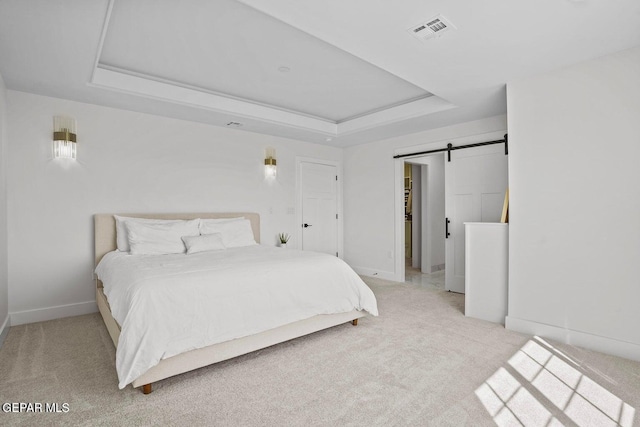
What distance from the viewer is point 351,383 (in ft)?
7.13

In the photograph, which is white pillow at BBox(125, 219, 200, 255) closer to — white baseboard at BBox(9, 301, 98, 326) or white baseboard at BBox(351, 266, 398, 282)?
white baseboard at BBox(9, 301, 98, 326)

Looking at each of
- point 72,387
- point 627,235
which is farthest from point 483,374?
point 72,387

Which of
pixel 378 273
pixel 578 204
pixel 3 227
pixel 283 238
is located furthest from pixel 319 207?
pixel 3 227

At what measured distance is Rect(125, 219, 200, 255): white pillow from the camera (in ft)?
11.5

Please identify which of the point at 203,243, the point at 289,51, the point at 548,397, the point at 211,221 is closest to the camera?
the point at 548,397

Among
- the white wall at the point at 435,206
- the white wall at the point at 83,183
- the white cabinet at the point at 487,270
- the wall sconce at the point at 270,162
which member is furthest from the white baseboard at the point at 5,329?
the white wall at the point at 435,206

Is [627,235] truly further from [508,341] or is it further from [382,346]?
→ [382,346]

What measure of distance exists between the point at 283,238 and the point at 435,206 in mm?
3027

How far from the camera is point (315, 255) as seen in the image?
3.34 meters

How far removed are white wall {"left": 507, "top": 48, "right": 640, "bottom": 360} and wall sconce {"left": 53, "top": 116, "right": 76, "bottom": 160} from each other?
14.8ft

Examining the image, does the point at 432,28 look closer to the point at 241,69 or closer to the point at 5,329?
the point at 241,69

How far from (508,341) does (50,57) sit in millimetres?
4470

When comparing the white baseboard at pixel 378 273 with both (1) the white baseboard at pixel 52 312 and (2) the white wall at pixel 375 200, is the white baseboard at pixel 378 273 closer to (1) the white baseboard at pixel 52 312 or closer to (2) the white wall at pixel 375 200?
(2) the white wall at pixel 375 200

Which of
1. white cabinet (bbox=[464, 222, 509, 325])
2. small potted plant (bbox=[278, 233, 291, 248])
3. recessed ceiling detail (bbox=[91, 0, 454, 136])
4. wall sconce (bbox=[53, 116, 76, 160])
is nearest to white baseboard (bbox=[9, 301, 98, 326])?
wall sconce (bbox=[53, 116, 76, 160])
